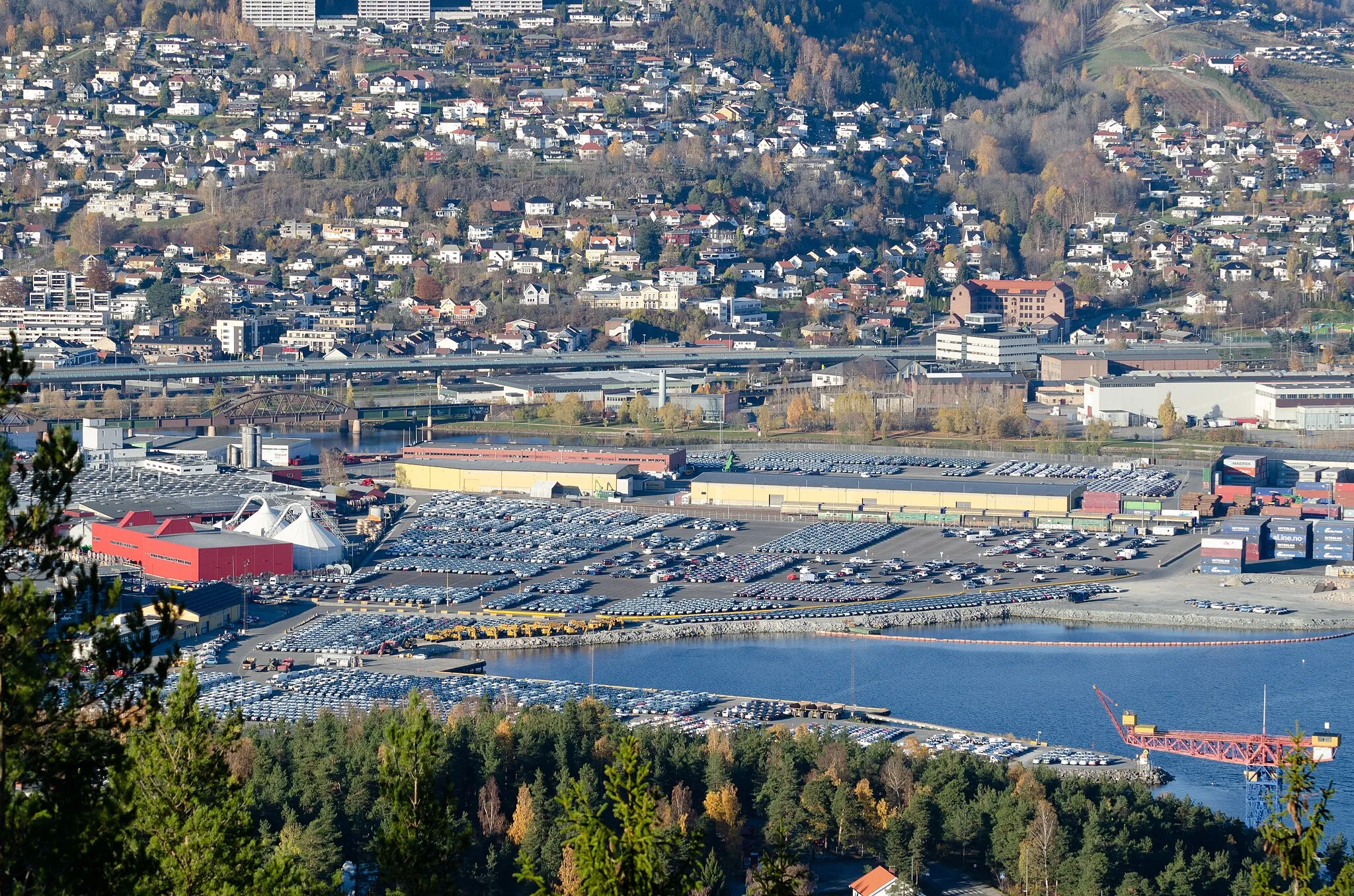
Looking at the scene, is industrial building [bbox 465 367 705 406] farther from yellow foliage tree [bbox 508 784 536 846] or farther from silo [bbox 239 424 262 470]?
yellow foliage tree [bbox 508 784 536 846]

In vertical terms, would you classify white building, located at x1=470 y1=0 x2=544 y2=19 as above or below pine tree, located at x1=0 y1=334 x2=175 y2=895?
above

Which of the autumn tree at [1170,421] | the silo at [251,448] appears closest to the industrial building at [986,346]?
the autumn tree at [1170,421]

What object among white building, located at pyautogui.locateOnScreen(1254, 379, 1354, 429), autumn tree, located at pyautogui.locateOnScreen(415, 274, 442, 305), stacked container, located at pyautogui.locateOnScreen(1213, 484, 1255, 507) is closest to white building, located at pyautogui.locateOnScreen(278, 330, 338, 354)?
autumn tree, located at pyautogui.locateOnScreen(415, 274, 442, 305)

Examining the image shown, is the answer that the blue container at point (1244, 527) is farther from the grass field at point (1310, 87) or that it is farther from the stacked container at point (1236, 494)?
the grass field at point (1310, 87)

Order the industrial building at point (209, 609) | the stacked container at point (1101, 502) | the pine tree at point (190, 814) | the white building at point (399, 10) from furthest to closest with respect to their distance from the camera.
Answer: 1. the white building at point (399, 10)
2. the stacked container at point (1101, 502)
3. the industrial building at point (209, 609)
4. the pine tree at point (190, 814)

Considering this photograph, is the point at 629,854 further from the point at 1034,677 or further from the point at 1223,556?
the point at 1223,556

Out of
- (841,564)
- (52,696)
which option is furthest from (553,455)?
(52,696)
